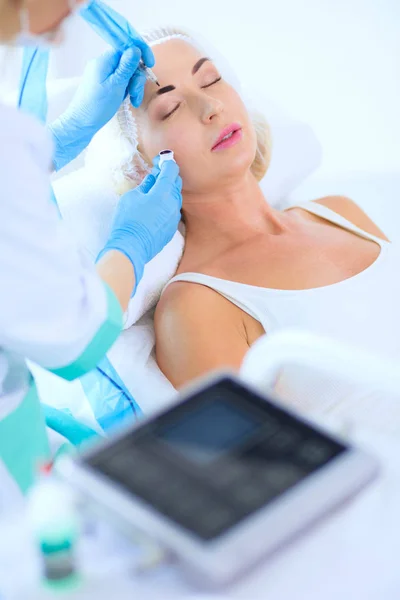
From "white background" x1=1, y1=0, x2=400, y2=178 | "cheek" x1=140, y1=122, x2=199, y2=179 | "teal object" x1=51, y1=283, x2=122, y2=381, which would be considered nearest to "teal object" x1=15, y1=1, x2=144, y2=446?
"teal object" x1=51, y1=283, x2=122, y2=381

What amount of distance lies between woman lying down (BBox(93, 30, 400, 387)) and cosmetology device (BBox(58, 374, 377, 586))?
2.79 feet

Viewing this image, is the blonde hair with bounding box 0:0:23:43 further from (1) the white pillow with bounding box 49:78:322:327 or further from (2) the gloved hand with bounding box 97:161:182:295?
(1) the white pillow with bounding box 49:78:322:327

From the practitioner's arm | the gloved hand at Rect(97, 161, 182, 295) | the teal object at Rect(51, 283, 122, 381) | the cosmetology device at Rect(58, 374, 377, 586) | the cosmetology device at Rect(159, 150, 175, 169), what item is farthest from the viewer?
the cosmetology device at Rect(159, 150, 175, 169)

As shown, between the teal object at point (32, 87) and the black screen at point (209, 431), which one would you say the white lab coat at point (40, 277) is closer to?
the black screen at point (209, 431)

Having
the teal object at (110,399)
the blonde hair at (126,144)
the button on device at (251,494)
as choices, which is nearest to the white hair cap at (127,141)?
the blonde hair at (126,144)

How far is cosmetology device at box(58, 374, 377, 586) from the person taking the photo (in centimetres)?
60

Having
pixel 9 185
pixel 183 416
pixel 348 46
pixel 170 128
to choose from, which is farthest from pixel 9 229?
pixel 348 46

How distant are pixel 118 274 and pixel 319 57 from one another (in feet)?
5.48

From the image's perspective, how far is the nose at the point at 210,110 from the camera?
1745mm

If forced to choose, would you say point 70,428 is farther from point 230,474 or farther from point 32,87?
point 230,474

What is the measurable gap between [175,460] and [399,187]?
1956 millimetres

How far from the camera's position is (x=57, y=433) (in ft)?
5.32

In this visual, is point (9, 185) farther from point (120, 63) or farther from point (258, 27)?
point (258, 27)

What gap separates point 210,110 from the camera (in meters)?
1.75
